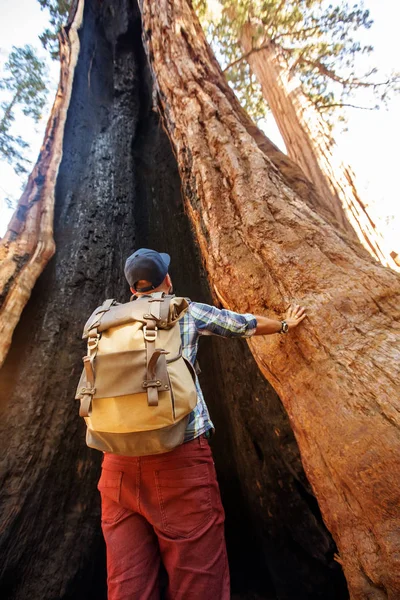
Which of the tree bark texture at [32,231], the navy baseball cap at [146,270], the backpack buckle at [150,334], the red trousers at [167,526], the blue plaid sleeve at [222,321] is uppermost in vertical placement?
the tree bark texture at [32,231]

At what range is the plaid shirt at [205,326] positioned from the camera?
1537mm

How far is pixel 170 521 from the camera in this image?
4.38 ft

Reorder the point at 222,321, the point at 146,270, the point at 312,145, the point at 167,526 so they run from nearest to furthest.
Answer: the point at 167,526
the point at 222,321
the point at 146,270
the point at 312,145

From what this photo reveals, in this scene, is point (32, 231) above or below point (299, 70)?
below

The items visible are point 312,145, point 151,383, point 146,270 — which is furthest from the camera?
point 312,145

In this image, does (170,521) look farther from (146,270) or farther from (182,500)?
(146,270)

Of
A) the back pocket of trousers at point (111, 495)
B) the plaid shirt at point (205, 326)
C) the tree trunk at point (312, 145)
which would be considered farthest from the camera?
the tree trunk at point (312, 145)

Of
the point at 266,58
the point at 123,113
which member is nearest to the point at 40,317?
the point at 123,113

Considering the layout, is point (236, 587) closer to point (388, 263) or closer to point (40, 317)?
point (40, 317)

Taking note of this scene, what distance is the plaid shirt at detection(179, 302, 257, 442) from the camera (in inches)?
60.5

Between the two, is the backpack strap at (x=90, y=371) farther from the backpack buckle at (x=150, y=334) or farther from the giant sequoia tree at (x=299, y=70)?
the giant sequoia tree at (x=299, y=70)

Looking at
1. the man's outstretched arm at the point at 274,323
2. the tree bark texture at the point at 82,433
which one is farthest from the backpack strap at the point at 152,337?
the tree bark texture at the point at 82,433

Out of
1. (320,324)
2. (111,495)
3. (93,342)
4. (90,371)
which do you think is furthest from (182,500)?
(320,324)

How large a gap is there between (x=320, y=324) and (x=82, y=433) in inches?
86.1
